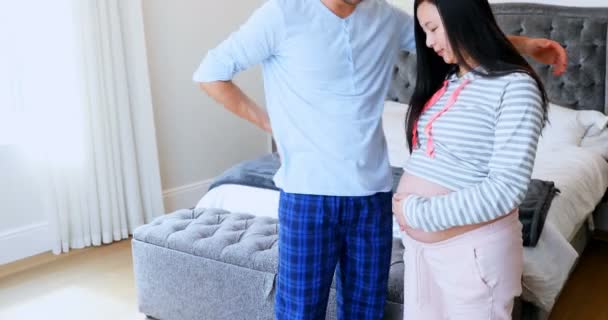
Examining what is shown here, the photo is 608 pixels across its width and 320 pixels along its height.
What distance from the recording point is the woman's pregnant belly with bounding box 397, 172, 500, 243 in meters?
1.24

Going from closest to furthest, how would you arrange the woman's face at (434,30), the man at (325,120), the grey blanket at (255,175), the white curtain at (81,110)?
the woman's face at (434,30) < the man at (325,120) < the grey blanket at (255,175) < the white curtain at (81,110)

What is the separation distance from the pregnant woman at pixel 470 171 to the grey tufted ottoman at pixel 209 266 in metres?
0.64

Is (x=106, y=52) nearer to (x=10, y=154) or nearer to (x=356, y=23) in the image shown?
(x=10, y=154)

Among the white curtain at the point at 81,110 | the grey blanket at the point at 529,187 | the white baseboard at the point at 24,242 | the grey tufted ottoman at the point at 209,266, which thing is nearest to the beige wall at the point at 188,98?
the white curtain at the point at 81,110

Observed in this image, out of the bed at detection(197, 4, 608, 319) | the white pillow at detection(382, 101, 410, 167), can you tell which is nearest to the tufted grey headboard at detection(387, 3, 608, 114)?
the bed at detection(197, 4, 608, 319)

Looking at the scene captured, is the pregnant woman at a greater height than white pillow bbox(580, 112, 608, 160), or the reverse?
the pregnant woman

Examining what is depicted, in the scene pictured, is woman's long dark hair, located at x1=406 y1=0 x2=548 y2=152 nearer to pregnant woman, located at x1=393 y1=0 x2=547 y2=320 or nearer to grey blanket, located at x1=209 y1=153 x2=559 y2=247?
pregnant woman, located at x1=393 y1=0 x2=547 y2=320

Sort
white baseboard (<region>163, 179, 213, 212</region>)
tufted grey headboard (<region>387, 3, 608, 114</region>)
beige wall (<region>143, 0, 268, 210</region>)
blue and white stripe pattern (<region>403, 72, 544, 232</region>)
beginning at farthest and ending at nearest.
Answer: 1. white baseboard (<region>163, 179, 213, 212</region>)
2. beige wall (<region>143, 0, 268, 210</region>)
3. tufted grey headboard (<region>387, 3, 608, 114</region>)
4. blue and white stripe pattern (<region>403, 72, 544, 232</region>)

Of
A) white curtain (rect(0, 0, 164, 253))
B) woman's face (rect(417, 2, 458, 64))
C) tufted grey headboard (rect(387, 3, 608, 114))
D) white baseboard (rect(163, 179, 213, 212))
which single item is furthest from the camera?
white baseboard (rect(163, 179, 213, 212))

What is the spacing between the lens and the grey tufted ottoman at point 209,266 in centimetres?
211

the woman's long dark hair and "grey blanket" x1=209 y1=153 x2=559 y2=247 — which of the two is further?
"grey blanket" x1=209 y1=153 x2=559 y2=247

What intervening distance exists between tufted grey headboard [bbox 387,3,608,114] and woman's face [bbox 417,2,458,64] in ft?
7.71

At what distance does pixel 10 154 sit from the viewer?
127 inches

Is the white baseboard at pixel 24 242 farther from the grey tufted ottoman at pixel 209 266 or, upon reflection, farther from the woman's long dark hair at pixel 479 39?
the woman's long dark hair at pixel 479 39
